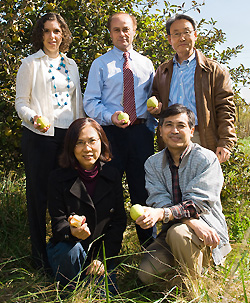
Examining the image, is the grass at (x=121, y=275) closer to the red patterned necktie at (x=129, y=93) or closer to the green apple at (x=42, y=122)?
the green apple at (x=42, y=122)

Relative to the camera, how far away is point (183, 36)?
305cm

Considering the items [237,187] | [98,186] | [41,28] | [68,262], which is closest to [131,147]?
[98,186]

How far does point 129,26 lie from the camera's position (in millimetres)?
3156

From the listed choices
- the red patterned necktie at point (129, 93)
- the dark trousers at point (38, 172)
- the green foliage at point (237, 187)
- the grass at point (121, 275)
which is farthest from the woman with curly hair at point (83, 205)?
the green foliage at point (237, 187)

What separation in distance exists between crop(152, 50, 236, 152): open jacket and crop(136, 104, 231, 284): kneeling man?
24 centimetres

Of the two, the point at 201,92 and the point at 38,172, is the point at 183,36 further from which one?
the point at 38,172

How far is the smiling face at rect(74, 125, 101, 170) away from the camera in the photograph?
106 inches

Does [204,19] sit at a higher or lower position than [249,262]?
higher

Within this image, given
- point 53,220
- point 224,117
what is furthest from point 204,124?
point 53,220

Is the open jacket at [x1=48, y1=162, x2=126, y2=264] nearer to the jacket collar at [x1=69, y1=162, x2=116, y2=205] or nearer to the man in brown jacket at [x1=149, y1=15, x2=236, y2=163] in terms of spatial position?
the jacket collar at [x1=69, y1=162, x2=116, y2=205]

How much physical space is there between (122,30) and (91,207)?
59.1 inches

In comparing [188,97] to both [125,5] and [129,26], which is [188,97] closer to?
[129,26]

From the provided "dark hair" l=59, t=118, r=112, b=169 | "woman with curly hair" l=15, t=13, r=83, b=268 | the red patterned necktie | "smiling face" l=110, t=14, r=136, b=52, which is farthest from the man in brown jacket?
"woman with curly hair" l=15, t=13, r=83, b=268

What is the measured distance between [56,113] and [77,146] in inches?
18.3
